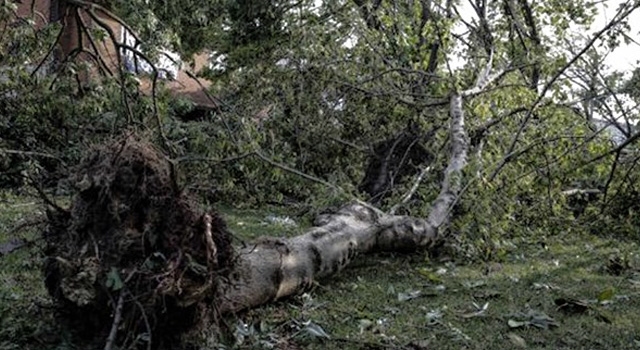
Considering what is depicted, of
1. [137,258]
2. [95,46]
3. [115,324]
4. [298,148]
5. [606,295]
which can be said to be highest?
[95,46]

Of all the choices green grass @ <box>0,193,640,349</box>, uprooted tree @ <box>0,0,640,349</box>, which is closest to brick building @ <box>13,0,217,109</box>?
uprooted tree @ <box>0,0,640,349</box>

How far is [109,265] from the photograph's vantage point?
2.38 meters

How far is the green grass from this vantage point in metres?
2.78

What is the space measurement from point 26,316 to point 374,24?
620 cm

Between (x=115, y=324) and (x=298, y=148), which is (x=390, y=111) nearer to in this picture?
(x=298, y=148)

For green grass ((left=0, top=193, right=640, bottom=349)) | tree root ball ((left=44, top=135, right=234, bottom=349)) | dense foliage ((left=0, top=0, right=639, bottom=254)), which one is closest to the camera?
tree root ball ((left=44, top=135, right=234, bottom=349))

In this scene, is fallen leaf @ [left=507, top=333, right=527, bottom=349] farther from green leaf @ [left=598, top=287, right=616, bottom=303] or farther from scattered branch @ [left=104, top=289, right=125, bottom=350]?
scattered branch @ [left=104, top=289, right=125, bottom=350]

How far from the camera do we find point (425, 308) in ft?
11.5

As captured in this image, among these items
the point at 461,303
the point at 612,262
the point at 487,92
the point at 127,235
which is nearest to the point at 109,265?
the point at 127,235

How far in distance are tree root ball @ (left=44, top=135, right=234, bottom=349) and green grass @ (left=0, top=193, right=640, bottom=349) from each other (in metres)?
0.23

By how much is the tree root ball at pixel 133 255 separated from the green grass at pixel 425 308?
0.23 meters

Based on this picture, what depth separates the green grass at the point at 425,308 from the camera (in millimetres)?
2783

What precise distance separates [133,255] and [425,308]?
5.84 ft

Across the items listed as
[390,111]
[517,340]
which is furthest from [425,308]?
[390,111]
